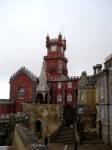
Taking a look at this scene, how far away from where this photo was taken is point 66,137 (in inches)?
1286

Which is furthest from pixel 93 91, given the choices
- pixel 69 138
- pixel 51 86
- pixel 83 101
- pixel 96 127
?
pixel 51 86

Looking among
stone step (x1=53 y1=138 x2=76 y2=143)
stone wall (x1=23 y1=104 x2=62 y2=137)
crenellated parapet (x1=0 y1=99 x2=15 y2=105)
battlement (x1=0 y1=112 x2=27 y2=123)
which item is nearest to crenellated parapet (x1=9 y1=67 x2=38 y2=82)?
crenellated parapet (x1=0 y1=99 x2=15 y2=105)

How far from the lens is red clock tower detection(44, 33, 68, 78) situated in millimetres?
59969

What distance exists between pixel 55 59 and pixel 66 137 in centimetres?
3142

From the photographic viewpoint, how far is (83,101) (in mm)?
39562

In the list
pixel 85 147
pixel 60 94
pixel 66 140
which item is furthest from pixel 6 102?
pixel 85 147

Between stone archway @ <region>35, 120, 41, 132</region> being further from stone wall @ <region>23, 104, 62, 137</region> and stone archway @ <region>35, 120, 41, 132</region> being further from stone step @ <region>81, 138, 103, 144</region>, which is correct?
stone step @ <region>81, 138, 103, 144</region>

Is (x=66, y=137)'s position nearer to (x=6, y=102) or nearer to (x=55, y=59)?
(x=6, y=102)

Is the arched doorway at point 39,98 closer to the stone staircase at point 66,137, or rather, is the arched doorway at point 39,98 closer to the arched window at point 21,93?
the arched window at point 21,93

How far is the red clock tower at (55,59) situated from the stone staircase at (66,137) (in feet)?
82.9

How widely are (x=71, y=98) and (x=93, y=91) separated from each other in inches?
484

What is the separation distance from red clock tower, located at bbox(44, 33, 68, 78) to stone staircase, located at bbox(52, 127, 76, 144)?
2526 cm

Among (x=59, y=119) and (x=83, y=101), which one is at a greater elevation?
(x=83, y=101)

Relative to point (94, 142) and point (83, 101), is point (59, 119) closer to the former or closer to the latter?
point (83, 101)
